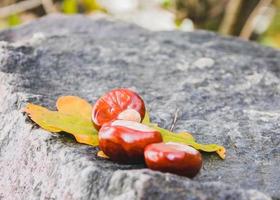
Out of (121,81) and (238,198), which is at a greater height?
(238,198)

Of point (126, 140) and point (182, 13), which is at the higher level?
point (126, 140)

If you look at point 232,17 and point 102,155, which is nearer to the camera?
point 102,155

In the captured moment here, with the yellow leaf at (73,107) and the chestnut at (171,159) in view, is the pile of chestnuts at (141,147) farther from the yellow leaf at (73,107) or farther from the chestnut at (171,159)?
the yellow leaf at (73,107)

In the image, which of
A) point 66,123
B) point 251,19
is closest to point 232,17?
point 251,19

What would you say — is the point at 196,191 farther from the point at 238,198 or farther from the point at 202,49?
the point at 202,49

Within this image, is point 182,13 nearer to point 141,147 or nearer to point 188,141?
point 188,141

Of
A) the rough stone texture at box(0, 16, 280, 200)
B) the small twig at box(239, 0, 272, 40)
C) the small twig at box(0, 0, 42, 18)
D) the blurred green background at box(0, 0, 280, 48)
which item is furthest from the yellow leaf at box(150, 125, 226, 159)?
the small twig at box(0, 0, 42, 18)

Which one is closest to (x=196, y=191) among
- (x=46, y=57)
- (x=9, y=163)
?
(x=9, y=163)
